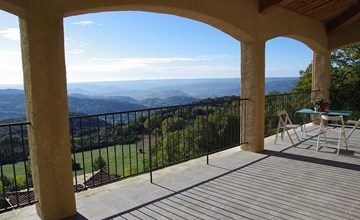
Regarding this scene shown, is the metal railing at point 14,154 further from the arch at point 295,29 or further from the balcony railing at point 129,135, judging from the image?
the arch at point 295,29

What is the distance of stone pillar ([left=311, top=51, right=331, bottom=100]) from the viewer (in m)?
7.73

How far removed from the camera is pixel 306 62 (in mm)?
18531

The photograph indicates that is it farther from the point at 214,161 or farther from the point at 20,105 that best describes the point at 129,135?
the point at 20,105

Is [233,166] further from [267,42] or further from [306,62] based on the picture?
[306,62]

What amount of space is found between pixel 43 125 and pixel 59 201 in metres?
0.81

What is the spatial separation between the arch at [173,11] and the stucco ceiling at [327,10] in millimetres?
680

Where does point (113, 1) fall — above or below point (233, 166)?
above

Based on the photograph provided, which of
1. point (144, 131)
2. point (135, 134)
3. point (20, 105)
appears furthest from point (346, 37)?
point (20, 105)

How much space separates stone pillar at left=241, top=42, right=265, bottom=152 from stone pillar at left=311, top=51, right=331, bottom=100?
145 inches

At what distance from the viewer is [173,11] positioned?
11.8 feet

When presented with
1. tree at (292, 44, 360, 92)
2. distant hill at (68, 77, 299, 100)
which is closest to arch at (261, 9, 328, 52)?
tree at (292, 44, 360, 92)

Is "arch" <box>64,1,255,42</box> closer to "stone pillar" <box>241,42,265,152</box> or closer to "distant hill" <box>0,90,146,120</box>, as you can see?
"stone pillar" <box>241,42,265,152</box>

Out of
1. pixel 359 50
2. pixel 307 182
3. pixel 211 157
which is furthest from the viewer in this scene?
pixel 359 50

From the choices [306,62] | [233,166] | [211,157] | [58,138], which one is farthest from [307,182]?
[306,62]
